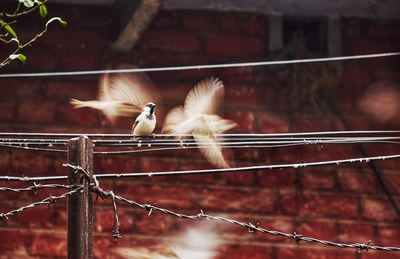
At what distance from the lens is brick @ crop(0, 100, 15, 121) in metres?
5.15

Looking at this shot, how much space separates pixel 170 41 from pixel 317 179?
1334 millimetres

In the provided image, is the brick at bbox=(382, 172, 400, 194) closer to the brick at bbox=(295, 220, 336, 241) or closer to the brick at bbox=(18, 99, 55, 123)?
the brick at bbox=(295, 220, 336, 241)

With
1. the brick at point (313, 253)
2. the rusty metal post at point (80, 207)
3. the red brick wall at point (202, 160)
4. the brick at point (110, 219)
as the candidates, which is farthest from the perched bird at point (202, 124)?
the rusty metal post at point (80, 207)

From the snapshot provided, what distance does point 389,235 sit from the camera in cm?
527

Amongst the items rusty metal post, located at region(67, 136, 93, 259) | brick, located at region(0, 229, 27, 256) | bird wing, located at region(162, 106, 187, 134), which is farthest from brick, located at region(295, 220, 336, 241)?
rusty metal post, located at region(67, 136, 93, 259)

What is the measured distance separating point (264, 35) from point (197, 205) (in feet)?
4.20

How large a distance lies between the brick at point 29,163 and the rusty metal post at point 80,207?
198 centimetres

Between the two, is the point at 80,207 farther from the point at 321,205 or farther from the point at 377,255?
the point at 377,255

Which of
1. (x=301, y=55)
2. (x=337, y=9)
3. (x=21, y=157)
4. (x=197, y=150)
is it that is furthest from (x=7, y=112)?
(x=337, y=9)

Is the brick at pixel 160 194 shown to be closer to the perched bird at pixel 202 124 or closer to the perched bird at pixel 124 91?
the perched bird at pixel 202 124

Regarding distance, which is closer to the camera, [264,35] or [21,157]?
[21,157]

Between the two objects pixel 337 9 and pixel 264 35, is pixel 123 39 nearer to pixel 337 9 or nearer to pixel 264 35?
pixel 264 35

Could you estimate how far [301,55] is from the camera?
17.8ft

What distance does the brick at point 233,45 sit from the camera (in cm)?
546
